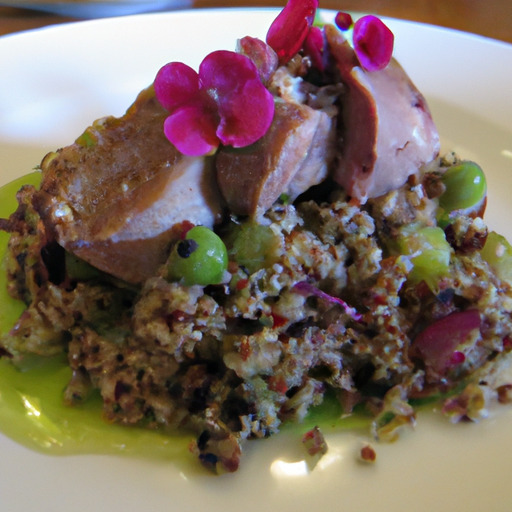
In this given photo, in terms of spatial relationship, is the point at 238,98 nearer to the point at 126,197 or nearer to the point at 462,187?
the point at 126,197

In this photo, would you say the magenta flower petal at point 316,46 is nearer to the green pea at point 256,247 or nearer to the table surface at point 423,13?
the green pea at point 256,247

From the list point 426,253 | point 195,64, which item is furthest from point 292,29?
point 195,64

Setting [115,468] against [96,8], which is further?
[96,8]

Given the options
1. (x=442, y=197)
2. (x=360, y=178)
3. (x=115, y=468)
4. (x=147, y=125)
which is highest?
(x=147, y=125)

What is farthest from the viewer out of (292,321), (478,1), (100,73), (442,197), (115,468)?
(478,1)

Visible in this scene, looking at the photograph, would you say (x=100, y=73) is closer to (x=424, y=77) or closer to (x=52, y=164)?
(x=52, y=164)

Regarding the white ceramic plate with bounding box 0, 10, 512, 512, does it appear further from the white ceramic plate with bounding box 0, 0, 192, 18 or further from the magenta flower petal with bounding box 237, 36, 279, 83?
the magenta flower petal with bounding box 237, 36, 279, 83

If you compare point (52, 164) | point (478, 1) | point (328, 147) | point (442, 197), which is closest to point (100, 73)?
point (52, 164)
